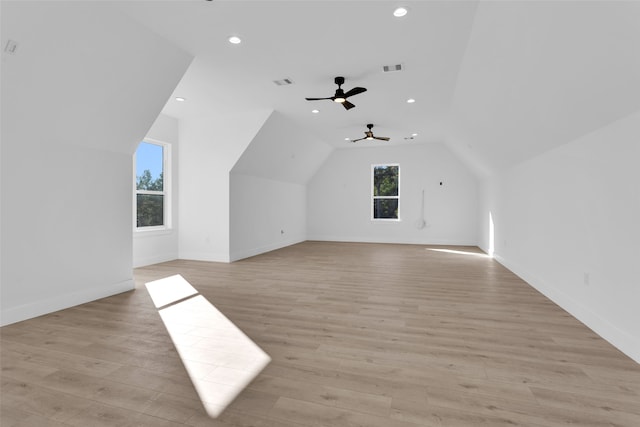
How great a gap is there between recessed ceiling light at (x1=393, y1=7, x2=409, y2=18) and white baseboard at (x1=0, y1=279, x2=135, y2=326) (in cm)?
454

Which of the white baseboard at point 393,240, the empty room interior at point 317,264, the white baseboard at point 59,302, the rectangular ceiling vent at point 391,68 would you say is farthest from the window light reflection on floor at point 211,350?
the white baseboard at point 393,240

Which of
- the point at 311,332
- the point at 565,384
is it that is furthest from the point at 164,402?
the point at 565,384

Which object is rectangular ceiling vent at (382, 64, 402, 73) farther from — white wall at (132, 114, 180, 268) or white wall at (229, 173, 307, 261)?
white wall at (132, 114, 180, 268)

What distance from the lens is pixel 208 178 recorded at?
21.3 ft

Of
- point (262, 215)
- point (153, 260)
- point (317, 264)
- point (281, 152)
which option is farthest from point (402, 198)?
point (153, 260)

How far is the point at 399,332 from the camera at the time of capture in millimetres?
2771

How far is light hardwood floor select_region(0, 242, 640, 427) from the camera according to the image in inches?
65.0

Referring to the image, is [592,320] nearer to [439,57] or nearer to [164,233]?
[439,57]

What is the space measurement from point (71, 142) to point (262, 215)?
4.49 m

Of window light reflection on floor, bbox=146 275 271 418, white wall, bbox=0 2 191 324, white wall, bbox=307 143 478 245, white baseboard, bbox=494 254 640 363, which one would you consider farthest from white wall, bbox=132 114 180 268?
white baseboard, bbox=494 254 640 363

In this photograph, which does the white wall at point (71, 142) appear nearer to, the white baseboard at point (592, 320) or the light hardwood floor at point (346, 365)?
the light hardwood floor at point (346, 365)

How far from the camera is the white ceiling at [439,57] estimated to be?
220cm

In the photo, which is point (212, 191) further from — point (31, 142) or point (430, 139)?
point (430, 139)

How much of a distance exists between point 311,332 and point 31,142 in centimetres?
338
